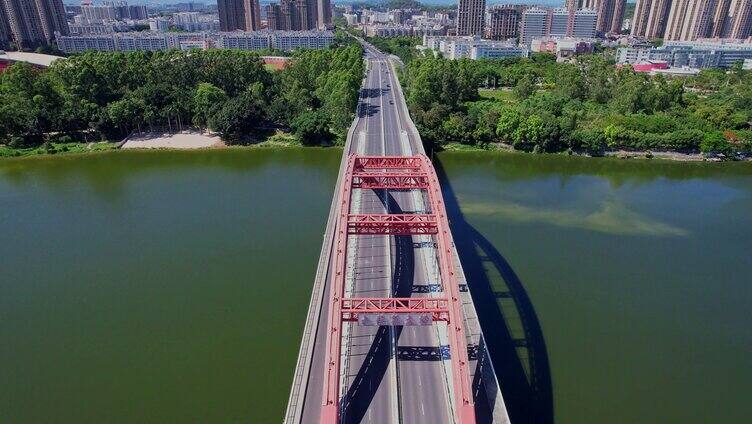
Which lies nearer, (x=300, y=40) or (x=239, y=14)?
(x=300, y=40)

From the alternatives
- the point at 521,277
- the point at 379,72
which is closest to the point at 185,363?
the point at 521,277

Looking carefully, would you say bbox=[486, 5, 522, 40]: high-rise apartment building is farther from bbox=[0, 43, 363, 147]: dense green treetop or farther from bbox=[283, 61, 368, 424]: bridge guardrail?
bbox=[283, 61, 368, 424]: bridge guardrail

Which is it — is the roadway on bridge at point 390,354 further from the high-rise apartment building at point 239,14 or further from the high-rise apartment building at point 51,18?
the high-rise apartment building at point 239,14

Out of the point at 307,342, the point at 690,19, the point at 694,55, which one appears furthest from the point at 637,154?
the point at 690,19

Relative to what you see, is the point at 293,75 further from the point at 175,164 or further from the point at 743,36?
the point at 743,36

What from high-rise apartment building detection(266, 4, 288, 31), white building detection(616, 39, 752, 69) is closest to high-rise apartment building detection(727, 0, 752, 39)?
white building detection(616, 39, 752, 69)

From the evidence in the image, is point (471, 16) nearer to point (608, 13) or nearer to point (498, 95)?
point (608, 13)
